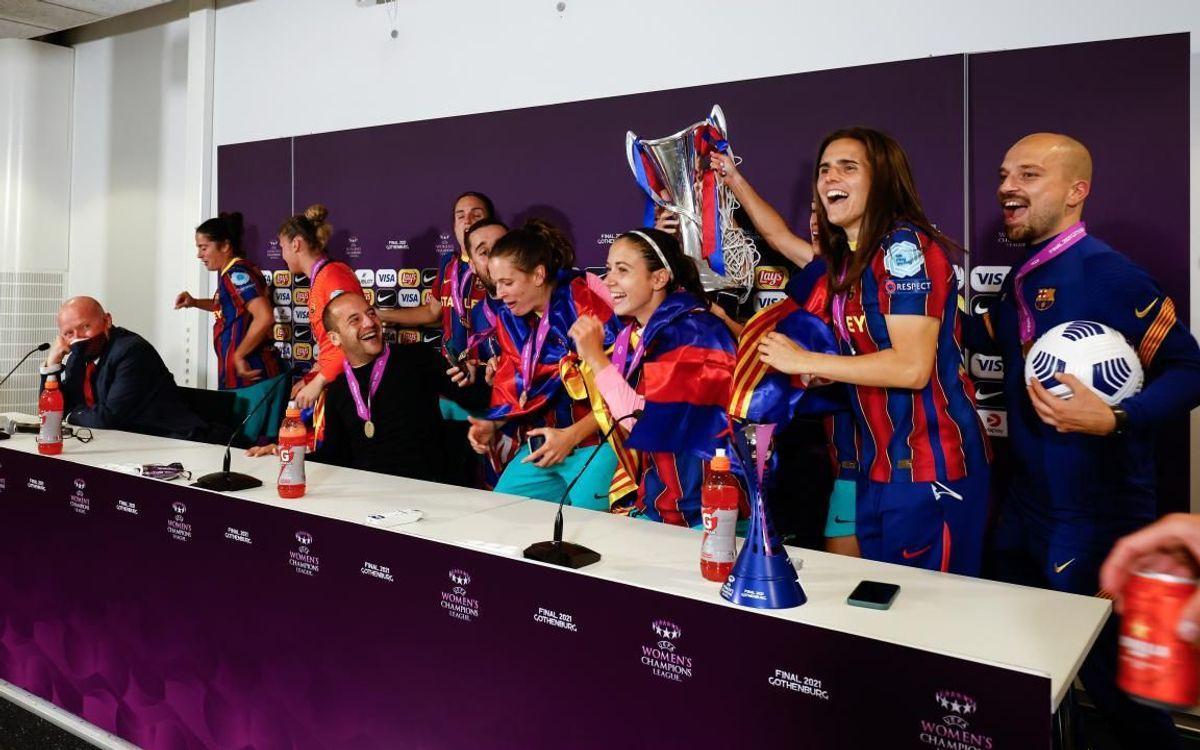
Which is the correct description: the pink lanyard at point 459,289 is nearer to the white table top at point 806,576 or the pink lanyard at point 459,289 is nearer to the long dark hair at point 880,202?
the white table top at point 806,576

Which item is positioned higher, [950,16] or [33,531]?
[950,16]

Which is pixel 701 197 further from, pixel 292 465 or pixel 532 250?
pixel 292 465

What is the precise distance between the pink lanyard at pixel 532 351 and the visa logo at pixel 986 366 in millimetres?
1438

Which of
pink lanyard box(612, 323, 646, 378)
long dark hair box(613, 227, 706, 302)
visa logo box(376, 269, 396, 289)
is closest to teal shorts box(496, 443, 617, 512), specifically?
pink lanyard box(612, 323, 646, 378)

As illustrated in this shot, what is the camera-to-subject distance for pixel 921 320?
1975mm

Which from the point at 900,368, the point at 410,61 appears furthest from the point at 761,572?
the point at 410,61

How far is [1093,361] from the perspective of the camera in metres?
2.07

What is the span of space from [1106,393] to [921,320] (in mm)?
487

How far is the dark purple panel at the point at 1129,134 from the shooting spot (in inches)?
109

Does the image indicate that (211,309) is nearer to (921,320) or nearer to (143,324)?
(143,324)

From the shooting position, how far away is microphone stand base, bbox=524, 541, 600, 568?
1648 mm

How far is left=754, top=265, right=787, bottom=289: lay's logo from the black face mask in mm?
2826

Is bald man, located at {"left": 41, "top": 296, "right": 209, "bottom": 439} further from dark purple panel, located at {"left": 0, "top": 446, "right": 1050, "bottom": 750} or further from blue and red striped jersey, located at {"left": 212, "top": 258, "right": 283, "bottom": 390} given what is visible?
dark purple panel, located at {"left": 0, "top": 446, "right": 1050, "bottom": 750}

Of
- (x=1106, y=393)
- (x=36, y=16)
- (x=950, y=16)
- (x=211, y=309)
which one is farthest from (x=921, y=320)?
(x=36, y=16)
